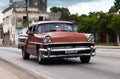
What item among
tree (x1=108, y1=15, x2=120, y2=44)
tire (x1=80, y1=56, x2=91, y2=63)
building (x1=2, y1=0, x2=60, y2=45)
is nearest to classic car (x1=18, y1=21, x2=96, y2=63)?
tire (x1=80, y1=56, x2=91, y2=63)

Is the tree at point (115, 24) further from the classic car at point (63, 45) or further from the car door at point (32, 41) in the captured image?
the classic car at point (63, 45)

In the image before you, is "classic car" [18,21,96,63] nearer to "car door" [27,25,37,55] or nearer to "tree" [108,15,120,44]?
"car door" [27,25,37,55]

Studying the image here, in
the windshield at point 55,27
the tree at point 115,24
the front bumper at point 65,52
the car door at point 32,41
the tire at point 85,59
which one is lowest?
the tire at point 85,59

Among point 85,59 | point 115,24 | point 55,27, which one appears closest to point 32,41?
point 55,27

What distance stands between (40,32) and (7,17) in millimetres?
90062

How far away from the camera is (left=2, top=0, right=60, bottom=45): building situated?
97781mm

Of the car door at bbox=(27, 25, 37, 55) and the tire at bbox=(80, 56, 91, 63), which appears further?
the car door at bbox=(27, 25, 37, 55)

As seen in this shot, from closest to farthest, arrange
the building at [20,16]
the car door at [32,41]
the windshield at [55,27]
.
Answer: the windshield at [55,27], the car door at [32,41], the building at [20,16]

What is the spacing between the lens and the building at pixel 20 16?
321ft

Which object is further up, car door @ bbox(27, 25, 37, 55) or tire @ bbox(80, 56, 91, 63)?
car door @ bbox(27, 25, 37, 55)

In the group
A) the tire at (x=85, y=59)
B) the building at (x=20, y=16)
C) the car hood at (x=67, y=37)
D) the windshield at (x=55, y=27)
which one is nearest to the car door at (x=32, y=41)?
the windshield at (x=55, y=27)

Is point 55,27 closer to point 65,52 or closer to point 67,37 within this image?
point 67,37

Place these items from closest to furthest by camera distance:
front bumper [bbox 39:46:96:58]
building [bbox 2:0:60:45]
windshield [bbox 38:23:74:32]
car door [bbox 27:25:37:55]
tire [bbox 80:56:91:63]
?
1. front bumper [bbox 39:46:96:58]
2. tire [bbox 80:56:91:63]
3. windshield [bbox 38:23:74:32]
4. car door [bbox 27:25:37:55]
5. building [bbox 2:0:60:45]

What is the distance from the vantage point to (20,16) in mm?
97875
